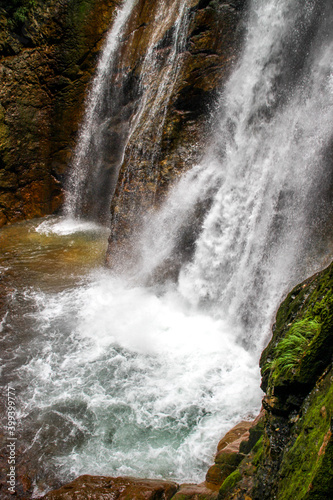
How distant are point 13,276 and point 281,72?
800cm

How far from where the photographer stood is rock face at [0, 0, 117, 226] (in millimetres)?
11281

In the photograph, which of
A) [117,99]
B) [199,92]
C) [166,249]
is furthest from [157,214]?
[117,99]

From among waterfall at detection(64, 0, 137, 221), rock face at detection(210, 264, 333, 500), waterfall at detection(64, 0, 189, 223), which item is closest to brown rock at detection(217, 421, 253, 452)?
rock face at detection(210, 264, 333, 500)

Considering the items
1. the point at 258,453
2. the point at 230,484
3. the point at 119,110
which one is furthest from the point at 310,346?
the point at 119,110

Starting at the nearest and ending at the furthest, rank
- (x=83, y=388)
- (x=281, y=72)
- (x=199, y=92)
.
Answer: (x=83, y=388), (x=281, y=72), (x=199, y=92)

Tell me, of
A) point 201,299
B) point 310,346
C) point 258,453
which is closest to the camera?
point 310,346

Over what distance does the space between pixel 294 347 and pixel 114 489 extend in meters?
2.81

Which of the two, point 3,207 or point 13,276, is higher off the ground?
point 3,207

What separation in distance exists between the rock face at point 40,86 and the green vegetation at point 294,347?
11.4m

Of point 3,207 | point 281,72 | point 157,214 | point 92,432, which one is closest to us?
point 92,432

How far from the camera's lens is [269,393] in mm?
3068

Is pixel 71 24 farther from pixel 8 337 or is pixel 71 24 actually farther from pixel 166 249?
pixel 8 337

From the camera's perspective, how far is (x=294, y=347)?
2.90 m

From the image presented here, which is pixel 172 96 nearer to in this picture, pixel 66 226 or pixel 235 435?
pixel 66 226
